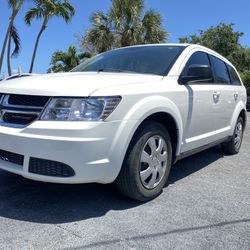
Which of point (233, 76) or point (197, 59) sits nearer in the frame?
point (197, 59)

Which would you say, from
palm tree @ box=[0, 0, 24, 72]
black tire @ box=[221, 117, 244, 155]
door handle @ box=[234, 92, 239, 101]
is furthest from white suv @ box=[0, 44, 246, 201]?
palm tree @ box=[0, 0, 24, 72]

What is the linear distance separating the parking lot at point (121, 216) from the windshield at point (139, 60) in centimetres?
140

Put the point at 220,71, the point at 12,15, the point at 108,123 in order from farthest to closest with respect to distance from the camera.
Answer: the point at 12,15, the point at 220,71, the point at 108,123

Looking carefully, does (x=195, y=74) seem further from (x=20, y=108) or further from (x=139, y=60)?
(x=20, y=108)

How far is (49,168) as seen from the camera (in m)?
3.29

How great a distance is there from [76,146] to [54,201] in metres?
0.91

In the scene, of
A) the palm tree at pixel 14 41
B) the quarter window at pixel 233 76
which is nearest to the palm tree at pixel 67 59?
the palm tree at pixel 14 41

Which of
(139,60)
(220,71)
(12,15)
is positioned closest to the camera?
(139,60)

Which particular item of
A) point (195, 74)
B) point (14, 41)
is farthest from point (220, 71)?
point (14, 41)

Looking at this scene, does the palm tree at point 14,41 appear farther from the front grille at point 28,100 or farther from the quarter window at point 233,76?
the front grille at point 28,100

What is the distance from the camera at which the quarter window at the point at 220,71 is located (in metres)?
5.48

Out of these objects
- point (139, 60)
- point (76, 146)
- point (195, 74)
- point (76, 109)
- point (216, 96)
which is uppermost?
point (139, 60)

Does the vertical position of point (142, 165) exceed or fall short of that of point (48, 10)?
it falls short

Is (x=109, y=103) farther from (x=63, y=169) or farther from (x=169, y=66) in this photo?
(x=169, y=66)
